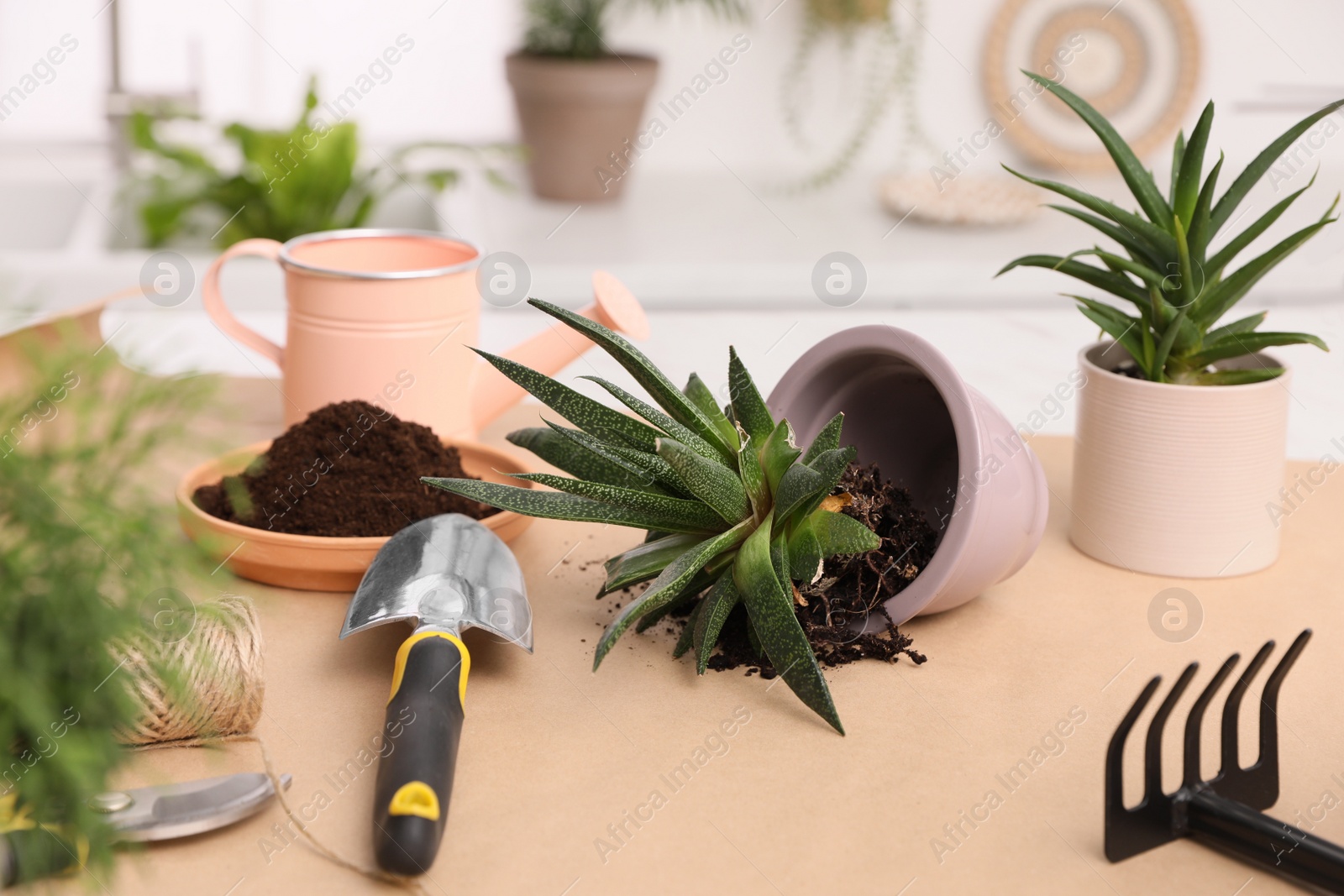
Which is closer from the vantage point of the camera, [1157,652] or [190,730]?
[190,730]

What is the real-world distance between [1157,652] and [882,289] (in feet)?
4.53

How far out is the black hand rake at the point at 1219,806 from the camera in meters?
0.50

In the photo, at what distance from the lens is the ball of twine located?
0.56 m

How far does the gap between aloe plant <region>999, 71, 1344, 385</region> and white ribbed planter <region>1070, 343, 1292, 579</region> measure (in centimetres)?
3

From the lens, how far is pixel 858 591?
718 millimetres

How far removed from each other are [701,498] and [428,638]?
16 cm

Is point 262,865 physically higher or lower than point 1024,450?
lower

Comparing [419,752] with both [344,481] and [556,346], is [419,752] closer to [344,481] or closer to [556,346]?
[344,481]

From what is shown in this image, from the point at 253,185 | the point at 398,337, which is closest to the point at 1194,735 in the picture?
the point at 398,337

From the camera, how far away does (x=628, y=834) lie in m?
0.53

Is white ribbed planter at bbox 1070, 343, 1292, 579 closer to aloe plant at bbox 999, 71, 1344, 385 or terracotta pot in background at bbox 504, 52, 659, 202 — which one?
aloe plant at bbox 999, 71, 1344, 385

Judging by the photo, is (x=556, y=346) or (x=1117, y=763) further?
(x=556, y=346)

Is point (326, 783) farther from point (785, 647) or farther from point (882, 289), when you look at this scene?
point (882, 289)

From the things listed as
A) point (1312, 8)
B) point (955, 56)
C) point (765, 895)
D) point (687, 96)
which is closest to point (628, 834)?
point (765, 895)
